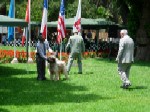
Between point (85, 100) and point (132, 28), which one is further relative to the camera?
point (132, 28)

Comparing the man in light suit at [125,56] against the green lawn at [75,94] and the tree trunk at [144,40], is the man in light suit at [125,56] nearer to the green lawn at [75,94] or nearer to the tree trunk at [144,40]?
the green lawn at [75,94]

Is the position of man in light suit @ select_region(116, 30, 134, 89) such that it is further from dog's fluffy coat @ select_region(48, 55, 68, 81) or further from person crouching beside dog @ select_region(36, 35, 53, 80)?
person crouching beside dog @ select_region(36, 35, 53, 80)

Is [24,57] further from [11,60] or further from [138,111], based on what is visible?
[138,111]

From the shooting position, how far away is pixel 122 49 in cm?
1630

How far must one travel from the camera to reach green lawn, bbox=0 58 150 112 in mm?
12461

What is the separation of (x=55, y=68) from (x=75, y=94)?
11.8ft

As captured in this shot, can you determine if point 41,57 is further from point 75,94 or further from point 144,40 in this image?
point 144,40

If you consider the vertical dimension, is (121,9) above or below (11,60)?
above

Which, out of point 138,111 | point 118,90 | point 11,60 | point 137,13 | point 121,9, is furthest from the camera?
point 121,9

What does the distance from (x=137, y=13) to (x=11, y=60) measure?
961 centimetres

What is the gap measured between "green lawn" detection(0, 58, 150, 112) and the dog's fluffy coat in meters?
0.32

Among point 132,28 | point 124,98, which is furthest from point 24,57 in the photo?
point 124,98

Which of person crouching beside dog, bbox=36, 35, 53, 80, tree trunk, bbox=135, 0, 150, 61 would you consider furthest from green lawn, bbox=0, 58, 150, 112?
tree trunk, bbox=135, 0, 150, 61

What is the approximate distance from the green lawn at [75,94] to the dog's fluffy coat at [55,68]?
12.4 inches
